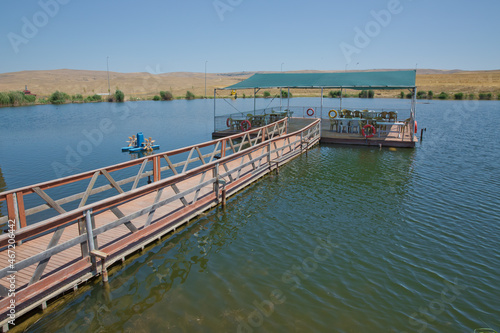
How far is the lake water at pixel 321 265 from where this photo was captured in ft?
17.7

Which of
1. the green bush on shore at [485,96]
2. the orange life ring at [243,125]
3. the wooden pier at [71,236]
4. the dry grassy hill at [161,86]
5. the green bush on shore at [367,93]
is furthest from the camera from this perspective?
the dry grassy hill at [161,86]

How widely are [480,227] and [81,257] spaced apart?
30.2ft

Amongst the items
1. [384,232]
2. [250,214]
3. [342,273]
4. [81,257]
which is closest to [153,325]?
[81,257]

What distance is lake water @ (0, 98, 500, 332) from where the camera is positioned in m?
5.40

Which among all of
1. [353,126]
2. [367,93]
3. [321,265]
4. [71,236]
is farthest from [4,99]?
[367,93]

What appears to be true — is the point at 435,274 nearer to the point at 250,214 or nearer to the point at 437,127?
Result: the point at 250,214

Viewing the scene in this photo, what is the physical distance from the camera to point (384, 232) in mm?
8523

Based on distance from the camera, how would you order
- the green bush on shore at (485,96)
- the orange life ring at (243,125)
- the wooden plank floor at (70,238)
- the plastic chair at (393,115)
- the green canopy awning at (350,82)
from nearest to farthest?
1. the wooden plank floor at (70,238)
2. the green canopy awning at (350,82)
3. the orange life ring at (243,125)
4. the plastic chair at (393,115)
5. the green bush on shore at (485,96)

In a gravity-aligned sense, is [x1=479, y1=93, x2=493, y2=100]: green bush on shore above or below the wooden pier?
above

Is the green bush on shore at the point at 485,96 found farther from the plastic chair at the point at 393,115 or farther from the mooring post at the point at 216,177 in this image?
the mooring post at the point at 216,177

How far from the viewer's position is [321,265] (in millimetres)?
6996

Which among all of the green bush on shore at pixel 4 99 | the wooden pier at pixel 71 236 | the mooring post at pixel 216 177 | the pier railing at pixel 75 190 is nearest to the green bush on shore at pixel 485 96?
the pier railing at pixel 75 190

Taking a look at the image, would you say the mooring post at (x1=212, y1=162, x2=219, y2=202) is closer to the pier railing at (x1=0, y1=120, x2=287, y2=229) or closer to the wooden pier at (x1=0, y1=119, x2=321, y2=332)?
the wooden pier at (x1=0, y1=119, x2=321, y2=332)

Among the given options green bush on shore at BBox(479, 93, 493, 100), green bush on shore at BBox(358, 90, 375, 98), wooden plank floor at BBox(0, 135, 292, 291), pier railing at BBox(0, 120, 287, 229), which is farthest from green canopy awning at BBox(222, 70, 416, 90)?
green bush on shore at BBox(479, 93, 493, 100)
